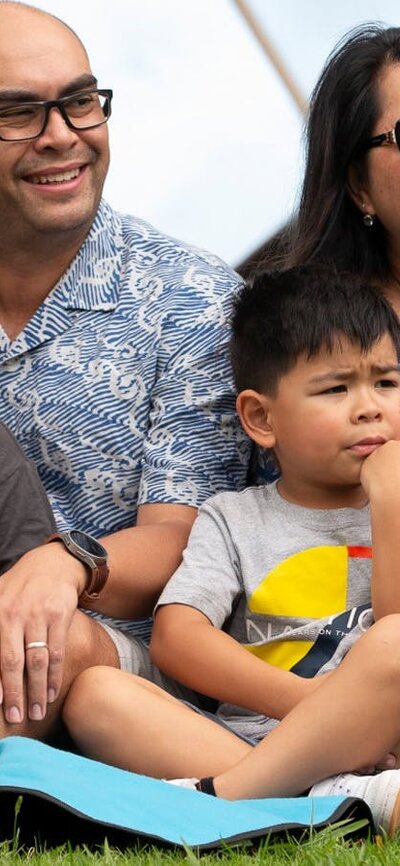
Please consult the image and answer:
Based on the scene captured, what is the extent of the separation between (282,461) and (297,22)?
16.2 ft

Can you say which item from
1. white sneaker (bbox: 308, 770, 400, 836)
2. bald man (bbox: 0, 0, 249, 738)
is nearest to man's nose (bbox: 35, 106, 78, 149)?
bald man (bbox: 0, 0, 249, 738)

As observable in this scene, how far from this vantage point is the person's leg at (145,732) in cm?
257

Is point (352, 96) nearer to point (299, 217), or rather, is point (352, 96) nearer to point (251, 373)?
point (299, 217)

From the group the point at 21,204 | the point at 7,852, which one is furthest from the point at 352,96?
the point at 7,852

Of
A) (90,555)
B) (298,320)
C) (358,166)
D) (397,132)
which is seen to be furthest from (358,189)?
(90,555)

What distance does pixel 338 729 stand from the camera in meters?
2.40

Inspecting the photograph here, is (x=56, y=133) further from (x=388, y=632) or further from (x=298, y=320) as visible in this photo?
(x=388, y=632)

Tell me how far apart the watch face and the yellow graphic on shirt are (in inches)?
10.3

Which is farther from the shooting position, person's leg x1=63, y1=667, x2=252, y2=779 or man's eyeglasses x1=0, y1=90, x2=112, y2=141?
man's eyeglasses x1=0, y1=90, x2=112, y2=141

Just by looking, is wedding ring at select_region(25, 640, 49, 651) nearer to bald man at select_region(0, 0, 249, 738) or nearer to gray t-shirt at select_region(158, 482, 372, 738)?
gray t-shirt at select_region(158, 482, 372, 738)

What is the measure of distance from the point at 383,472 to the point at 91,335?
2.95 ft

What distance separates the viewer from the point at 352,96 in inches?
132

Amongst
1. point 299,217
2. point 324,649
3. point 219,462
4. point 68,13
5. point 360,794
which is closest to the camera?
point 360,794

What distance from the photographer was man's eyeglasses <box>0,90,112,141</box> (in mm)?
3324
